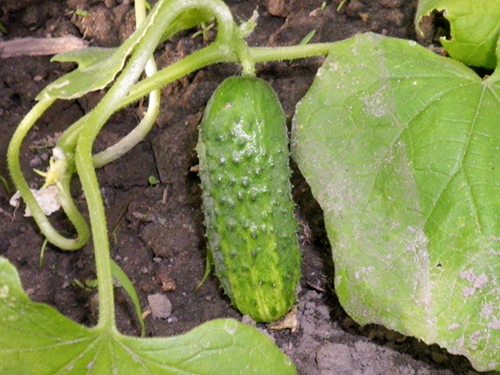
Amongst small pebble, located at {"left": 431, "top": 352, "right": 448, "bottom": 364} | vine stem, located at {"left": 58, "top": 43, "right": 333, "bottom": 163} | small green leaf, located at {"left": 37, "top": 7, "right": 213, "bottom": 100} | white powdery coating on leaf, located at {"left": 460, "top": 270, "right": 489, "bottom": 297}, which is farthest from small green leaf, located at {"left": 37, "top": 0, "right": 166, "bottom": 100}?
small pebble, located at {"left": 431, "top": 352, "right": 448, "bottom": 364}

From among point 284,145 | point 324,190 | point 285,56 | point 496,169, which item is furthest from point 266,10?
point 496,169

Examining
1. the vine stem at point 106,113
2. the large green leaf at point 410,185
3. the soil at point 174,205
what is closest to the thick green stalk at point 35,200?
the soil at point 174,205

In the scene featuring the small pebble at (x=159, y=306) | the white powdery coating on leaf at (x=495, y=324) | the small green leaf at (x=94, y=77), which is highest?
the small green leaf at (x=94, y=77)

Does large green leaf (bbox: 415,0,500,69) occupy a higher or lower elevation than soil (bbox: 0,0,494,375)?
higher

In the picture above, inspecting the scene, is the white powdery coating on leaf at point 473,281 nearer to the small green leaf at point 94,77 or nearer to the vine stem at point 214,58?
the vine stem at point 214,58

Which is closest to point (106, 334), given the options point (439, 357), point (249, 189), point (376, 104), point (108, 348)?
point (108, 348)

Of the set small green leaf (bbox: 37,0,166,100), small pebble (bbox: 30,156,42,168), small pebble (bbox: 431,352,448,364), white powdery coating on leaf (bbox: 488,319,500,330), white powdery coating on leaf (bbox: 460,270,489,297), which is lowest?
small pebble (bbox: 431,352,448,364)

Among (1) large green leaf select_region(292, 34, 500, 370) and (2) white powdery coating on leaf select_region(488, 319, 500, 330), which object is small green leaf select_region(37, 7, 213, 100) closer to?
(1) large green leaf select_region(292, 34, 500, 370)
